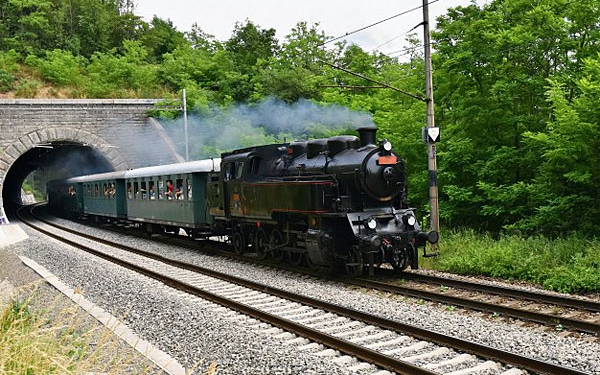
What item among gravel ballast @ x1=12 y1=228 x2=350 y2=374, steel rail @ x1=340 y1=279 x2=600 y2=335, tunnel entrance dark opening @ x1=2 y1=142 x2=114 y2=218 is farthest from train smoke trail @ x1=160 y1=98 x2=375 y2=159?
gravel ballast @ x1=12 y1=228 x2=350 y2=374

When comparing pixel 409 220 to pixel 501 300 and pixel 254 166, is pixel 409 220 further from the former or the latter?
pixel 254 166

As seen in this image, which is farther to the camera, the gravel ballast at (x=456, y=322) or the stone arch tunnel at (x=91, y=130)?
the stone arch tunnel at (x=91, y=130)

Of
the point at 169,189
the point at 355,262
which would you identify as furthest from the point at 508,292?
the point at 169,189

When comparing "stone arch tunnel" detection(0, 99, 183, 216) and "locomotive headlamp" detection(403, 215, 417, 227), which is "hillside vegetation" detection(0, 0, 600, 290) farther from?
"stone arch tunnel" detection(0, 99, 183, 216)

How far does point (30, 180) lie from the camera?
3664 inches

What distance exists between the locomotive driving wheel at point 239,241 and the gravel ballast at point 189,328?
10.3 ft

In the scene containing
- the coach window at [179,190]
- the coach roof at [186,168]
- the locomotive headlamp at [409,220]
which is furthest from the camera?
→ the coach window at [179,190]

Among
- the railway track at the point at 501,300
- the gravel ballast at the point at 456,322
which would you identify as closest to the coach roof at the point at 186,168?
the gravel ballast at the point at 456,322

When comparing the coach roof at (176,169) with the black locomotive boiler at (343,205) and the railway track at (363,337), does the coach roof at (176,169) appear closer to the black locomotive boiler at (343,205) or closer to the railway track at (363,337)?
the black locomotive boiler at (343,205)

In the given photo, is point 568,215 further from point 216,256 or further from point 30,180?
point 30,180

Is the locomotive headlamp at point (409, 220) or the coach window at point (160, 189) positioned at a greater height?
the coach window at point (160, 189)

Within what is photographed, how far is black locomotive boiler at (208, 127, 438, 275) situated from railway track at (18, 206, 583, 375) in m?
1.79

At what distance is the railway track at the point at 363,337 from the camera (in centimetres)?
580

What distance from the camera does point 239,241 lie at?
15.3 meters
